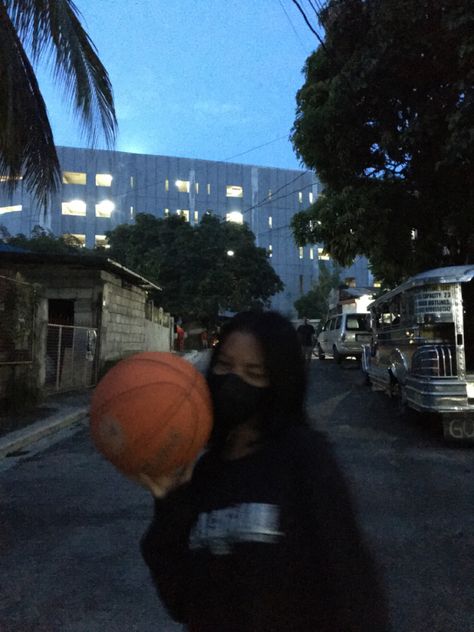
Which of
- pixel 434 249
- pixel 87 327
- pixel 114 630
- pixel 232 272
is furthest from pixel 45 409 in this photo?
pixel 232 272

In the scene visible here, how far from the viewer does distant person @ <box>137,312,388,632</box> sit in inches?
48.8

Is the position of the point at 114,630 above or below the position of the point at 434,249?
below

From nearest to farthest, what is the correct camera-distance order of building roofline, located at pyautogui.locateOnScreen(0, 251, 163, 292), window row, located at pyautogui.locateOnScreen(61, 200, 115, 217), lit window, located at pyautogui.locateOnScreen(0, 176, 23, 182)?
lit window, located at pyautogui.locateOnScreen(0, 176, 23, 182), building roofline, located at pyautogui.locateOnScreen(0, 251, 163, 292), window row, located at pyautogui.locateOnScreen(61, 200, 115, 217)

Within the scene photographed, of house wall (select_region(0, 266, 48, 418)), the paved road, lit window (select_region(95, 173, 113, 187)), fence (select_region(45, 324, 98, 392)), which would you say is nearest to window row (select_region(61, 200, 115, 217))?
lit window (select_region(95, 173, 113, 187))

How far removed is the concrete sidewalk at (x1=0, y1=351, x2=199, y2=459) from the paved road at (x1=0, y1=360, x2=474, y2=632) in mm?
329

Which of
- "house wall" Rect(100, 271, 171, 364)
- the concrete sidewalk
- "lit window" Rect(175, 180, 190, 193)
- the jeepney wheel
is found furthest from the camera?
"lit window" Rect(175, 180, 190, 193)

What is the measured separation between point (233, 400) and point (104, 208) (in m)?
58.0

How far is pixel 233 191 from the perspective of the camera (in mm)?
63094

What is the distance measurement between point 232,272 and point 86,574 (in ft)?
112

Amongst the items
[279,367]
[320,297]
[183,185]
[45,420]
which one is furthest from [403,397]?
[183,185]

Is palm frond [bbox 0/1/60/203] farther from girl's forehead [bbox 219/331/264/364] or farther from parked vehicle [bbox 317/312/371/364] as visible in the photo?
parked vehicle [bbox 317/312/371/364]

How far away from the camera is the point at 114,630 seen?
297cm

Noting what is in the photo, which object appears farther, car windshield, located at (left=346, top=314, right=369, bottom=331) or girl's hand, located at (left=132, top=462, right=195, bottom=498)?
car windshield, located at (left=346, top=314, right=369, bottom=331)

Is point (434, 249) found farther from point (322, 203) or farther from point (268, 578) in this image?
point (268, 578)
